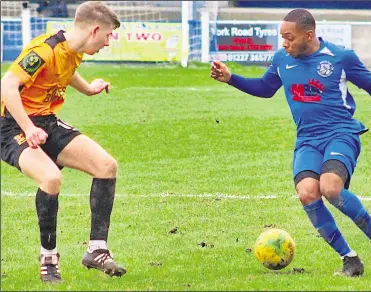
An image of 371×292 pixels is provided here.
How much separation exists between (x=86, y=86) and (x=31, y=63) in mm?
816

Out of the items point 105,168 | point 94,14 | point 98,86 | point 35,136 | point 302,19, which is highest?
point 94,14

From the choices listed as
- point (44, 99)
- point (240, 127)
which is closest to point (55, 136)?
point (44, 99)

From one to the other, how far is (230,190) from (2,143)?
4610mm

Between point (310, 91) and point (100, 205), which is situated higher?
point (310, 91)

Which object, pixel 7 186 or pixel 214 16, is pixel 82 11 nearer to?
pixel 7 186

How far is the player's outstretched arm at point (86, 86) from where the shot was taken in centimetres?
731

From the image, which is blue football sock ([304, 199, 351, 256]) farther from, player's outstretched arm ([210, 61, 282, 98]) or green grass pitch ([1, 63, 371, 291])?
player's outstretched arm ([210, 61, 282, 98])

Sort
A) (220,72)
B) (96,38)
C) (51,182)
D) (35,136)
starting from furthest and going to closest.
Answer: (220,72)
(96,38)
(51,182)
(35,136)

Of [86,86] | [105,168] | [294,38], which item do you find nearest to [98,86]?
[86,86]

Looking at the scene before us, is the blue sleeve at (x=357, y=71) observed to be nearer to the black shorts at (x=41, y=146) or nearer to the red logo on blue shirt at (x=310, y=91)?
the red logo on blue shirt at (x=310, y=91)

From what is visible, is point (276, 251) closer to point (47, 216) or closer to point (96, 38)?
point (47, 216)

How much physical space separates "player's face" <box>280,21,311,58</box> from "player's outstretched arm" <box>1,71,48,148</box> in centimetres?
185

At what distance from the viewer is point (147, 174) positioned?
40.4 ft

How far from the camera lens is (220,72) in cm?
760
